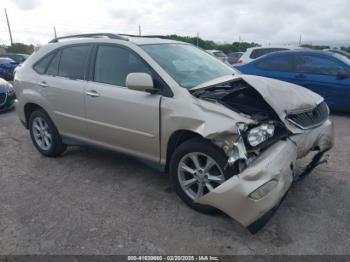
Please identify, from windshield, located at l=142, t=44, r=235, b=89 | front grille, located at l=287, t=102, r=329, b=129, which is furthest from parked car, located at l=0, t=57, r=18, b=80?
front grille, located at l=287, t=102, r=329, b=129

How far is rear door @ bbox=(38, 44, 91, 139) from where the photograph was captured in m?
4.29

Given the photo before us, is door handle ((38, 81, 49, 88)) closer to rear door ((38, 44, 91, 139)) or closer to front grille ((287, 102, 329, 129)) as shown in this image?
rear door ((38, 44, 91, 139))

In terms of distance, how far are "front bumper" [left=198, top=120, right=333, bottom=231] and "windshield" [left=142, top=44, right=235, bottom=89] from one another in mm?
1148

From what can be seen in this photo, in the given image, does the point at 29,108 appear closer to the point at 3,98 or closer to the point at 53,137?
the point at 53,137

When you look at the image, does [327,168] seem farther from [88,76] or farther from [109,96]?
[88,76]

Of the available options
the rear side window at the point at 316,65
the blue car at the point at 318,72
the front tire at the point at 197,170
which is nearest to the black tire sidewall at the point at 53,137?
the front tire at the point at 197,170

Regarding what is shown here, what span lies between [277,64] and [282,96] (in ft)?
16.6

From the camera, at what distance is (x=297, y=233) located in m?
2.98

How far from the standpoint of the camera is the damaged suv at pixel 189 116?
2832 mm

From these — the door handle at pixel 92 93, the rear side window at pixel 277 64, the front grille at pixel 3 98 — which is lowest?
the front grille at pixel 3 98

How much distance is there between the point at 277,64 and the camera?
7969mm

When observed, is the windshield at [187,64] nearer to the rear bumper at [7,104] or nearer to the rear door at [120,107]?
the rear door at [120,107]

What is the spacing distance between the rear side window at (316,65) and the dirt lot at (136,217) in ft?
11.0

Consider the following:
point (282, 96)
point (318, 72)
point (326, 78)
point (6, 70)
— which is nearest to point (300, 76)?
point (318, 72)
